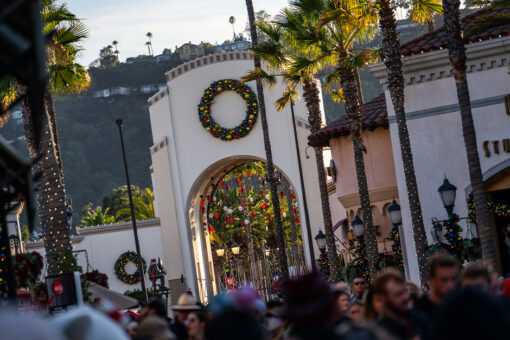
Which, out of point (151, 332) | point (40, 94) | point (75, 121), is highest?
point (75, 121)

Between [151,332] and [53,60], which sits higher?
[53,60]

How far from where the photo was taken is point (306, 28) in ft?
83.3

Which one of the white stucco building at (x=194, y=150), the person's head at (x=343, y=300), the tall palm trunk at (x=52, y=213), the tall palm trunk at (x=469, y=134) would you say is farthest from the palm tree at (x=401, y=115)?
the white stucco building at (x=194, y=150)

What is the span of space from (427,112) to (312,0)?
4880mm

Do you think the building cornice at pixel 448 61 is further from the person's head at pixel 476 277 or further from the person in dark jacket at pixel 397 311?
the person in dark jacket at pixel 397 311

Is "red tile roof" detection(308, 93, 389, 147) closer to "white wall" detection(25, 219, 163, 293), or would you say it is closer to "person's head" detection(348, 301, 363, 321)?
"white wall" detection(25, 219, 163, 293)

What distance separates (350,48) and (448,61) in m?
3.32

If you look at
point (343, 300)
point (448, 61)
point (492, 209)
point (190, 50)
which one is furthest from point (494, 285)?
point (190, 50)

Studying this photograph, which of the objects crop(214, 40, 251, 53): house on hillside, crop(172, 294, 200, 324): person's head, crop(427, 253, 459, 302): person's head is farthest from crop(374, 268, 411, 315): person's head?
crop(214, 40, 251, 53): house on hillside

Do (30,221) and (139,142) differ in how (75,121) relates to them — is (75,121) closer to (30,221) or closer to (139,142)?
(139,142)

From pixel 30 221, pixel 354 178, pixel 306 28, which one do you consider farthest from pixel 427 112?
pixel 30 221

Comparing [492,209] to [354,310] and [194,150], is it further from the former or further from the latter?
[194,150]

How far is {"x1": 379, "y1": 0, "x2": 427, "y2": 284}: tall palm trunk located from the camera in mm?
20547

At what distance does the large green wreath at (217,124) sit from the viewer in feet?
123
